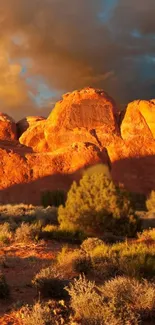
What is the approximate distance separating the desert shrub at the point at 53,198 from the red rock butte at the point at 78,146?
63.1 inches

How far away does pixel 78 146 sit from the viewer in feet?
156

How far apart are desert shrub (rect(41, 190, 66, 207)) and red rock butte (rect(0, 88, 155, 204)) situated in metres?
1.60

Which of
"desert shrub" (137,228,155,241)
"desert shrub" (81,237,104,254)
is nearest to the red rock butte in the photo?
"desert shrub" (137,228,155,241)

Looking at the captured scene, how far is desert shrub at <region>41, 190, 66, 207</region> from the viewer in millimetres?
40019

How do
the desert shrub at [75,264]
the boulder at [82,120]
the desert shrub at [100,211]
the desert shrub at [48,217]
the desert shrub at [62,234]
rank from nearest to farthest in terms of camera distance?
the desert shrub at [75,264] → the desert shrub at [62,234] → the desert shrub at [100,211] → the desert shrub at [48,217] → the boulder at [82,120]

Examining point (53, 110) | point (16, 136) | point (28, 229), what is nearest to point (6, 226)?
point (28, 229)

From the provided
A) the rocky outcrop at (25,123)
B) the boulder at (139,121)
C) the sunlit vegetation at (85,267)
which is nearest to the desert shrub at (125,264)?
the sunlit vegetation at (85,267)

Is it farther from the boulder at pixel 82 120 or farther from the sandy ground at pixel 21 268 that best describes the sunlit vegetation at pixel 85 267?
the boulder at pixel 82 120

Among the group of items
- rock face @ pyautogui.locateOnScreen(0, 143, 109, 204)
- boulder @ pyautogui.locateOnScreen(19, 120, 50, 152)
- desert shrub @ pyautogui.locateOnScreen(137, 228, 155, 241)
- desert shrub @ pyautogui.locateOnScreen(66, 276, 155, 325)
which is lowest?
desert shrub @ pyautogui.locateOnScreen(66, 276, 155, 325)

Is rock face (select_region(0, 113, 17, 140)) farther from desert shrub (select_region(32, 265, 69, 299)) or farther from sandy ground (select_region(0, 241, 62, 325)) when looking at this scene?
desert shrub (select_region(32, 265, 69, 299))

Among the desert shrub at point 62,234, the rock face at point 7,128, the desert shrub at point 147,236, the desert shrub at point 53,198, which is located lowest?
the desert shrub at point 147,236

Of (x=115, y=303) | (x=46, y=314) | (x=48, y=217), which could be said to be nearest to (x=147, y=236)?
(x=48, y=217)

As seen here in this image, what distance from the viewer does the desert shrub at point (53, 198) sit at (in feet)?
131

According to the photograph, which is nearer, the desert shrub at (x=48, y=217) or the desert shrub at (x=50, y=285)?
the desert shrub at (x=50, y=285)
